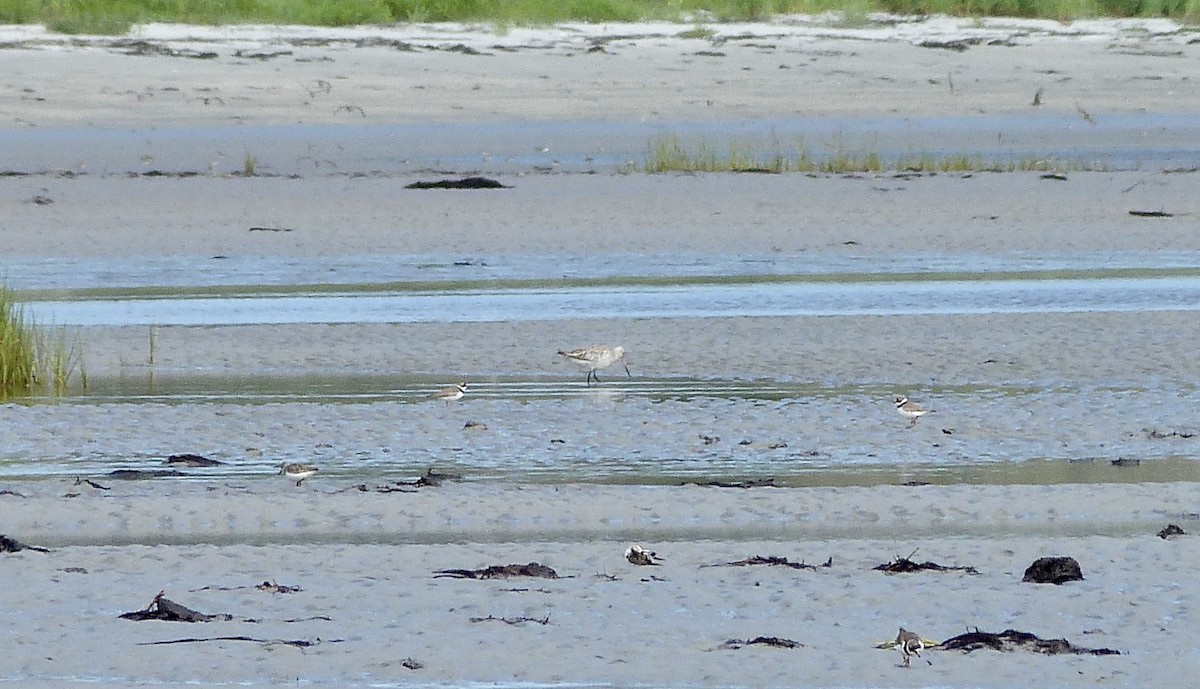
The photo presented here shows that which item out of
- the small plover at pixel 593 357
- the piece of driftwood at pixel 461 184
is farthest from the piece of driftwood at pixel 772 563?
the piece of driftwood at pixel 461 184

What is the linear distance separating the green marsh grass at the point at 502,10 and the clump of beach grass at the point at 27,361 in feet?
70.5

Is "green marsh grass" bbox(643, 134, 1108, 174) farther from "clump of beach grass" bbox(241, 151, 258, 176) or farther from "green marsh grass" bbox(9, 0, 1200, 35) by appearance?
"green marsh grass" bbox(9, 0, 1200, 35)

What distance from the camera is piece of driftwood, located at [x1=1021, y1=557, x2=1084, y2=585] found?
17.7 ft

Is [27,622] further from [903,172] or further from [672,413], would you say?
[903,172]

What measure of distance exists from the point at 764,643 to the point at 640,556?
961 millimetres

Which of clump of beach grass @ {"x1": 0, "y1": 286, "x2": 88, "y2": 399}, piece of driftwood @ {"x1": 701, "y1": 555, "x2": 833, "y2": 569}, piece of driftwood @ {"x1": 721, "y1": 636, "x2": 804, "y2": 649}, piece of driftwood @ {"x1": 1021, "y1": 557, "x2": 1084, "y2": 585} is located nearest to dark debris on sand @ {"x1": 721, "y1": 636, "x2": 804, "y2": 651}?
piece of driftwood @ {"x1": 721, "y1": 636, "x2": 804, "y2": 649}

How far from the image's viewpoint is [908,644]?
4.68 m

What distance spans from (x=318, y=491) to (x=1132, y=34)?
93.8 ft

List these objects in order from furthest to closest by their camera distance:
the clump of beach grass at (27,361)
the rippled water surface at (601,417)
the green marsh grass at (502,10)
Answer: the green marsh grass at (502,10), the clump of beach grass at (27,361), the rippled water surface at (601,417)

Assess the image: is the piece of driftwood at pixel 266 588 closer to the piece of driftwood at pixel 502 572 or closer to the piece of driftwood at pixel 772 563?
the piece of driftwood at pixel 502 572

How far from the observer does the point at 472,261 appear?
1423cm

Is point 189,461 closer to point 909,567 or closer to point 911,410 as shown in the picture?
point 911,410

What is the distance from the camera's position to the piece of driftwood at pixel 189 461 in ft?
24.3

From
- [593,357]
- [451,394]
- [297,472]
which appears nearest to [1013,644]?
[297,472]
